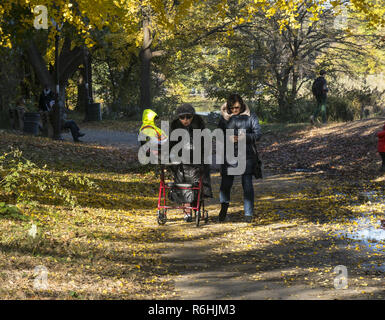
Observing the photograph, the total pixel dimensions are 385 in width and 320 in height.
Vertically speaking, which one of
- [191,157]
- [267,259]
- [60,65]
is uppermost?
[60,65]

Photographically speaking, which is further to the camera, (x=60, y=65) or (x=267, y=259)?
(x=60, y=65)

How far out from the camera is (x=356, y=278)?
6.02 m

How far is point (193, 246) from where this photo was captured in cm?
778

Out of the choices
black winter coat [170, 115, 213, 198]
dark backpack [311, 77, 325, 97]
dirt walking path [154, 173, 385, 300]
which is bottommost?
dirt walking path [154, 173, 385, 300]

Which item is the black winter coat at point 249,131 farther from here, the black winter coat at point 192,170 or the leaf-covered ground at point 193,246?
the leaf-covered ground at point 193,246

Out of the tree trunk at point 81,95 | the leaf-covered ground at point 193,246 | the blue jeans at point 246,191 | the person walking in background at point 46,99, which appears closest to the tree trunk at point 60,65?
the person walking in background at point 46,99

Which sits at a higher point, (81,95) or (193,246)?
(81,95)

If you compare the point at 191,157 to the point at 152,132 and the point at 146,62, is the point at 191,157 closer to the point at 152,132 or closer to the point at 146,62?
the point at 152,132

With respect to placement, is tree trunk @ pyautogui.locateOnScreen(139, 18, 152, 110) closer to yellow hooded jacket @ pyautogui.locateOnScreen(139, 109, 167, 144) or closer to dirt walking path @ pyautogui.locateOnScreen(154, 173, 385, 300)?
yellow hooded jacket @ pyautogui.locateOnScreen(139, 109, 167, 144)

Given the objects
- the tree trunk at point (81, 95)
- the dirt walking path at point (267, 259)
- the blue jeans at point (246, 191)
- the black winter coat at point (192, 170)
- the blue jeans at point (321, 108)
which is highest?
the tree trunk at point (81, 95)

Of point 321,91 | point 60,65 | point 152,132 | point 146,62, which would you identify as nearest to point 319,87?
point 321,91

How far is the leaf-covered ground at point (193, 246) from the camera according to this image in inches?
219

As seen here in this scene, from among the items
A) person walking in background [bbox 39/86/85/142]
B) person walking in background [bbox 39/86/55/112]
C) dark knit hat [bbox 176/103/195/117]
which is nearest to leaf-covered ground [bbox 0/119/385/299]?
dark knit hat [bbox 176/103/195/117]

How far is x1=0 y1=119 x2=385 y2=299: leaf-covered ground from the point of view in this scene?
555 cm
